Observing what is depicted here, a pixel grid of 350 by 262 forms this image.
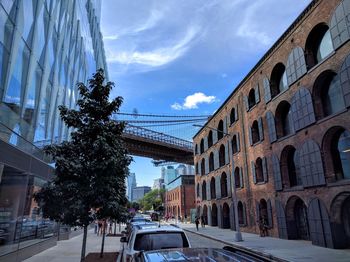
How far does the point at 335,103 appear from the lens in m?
17.5

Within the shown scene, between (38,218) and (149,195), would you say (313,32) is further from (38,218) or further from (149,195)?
(149,195)

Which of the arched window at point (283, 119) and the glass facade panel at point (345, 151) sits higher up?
the arched window at point (283, 119)

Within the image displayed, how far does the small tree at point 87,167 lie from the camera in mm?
9992

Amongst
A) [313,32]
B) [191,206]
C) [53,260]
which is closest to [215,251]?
[53,260]

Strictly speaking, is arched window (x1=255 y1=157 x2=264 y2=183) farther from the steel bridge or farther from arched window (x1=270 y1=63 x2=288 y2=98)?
the steel bridge

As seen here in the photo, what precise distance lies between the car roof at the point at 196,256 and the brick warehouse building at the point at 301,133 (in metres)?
14.7

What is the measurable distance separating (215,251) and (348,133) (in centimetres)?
1594

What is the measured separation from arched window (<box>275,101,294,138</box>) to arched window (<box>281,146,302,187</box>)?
1479 millimetres

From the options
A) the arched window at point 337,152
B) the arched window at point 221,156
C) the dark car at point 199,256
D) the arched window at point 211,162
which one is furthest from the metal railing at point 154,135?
the dark car at point 199,256

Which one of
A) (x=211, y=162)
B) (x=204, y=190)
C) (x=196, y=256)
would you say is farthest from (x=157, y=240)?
(x=204, y=190)

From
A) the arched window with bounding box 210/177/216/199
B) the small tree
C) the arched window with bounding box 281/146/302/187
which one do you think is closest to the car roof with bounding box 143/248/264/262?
the small tree

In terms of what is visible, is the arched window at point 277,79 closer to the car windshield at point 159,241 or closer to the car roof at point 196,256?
the car windshield at point 159,241

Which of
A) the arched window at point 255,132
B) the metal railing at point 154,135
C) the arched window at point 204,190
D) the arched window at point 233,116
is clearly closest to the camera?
the arched window at point 255,132

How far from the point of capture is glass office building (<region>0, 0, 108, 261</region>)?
1088cm
